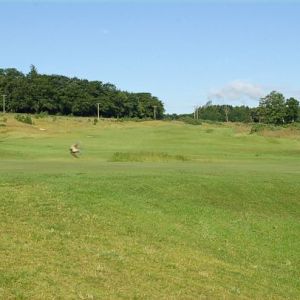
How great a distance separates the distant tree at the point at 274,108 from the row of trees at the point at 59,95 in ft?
146

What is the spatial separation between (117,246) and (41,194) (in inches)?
205

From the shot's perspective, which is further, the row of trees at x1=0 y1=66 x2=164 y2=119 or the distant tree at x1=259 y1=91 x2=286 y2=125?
the distant tree at x1=259 y1=91 x2=286 y2=125

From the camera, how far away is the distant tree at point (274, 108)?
184 meters

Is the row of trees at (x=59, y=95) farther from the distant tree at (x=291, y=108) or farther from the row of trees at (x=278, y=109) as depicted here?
the distant tree at (x=291, y=108)

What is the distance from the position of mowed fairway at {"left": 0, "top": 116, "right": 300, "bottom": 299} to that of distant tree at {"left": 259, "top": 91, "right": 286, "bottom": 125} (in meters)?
162

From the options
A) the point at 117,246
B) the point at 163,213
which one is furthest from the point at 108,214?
the point at 117,246

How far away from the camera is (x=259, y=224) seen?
17469 millimetres

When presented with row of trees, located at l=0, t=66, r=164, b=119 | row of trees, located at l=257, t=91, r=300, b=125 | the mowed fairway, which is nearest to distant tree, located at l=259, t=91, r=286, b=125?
row of trees, located at l=257, t=91, r=300, b=125

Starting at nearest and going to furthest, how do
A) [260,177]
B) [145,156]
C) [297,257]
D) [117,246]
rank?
[117,246] → [297,257] → [260,177] → [145,156]

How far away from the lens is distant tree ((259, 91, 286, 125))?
602 ft

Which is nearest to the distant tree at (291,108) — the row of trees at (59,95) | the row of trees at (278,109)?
the row of trees at (278,109)

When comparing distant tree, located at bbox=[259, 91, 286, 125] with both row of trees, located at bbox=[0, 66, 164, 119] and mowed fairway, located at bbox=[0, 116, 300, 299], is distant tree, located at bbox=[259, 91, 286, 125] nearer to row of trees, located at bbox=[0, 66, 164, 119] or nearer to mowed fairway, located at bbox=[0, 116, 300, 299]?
row of trees, located at bbox=[0, 66, 164, 119]

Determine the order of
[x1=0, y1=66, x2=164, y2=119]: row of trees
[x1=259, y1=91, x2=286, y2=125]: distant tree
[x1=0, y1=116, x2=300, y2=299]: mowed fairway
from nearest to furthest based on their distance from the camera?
[x1=0, y1=116, x2=300, y2=299]: mowed fairway → [x1=0, y1=66, x2=164, y2=119]: row of trees → [x1=259, y1=91, x2=286, y2=125]: distant tree

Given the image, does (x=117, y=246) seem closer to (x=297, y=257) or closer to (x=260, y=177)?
(x=297, y=257)
